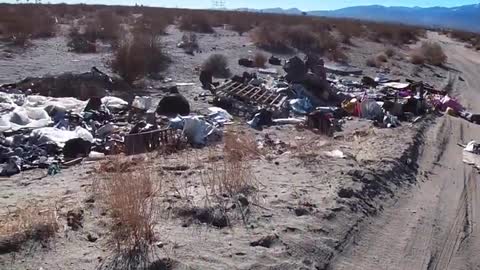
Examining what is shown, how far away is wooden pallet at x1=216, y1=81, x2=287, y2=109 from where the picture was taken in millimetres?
16484

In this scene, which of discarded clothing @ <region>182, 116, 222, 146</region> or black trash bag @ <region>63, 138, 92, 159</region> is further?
discarded clothing @ <region>182, 116, 222, 146</region>

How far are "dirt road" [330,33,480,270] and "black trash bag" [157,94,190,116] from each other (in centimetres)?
605

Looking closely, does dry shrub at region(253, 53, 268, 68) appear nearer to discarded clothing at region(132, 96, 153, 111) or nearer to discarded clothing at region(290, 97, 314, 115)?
discarded clothing at region(290, 97, 314, 115)

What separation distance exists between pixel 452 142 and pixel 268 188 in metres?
7.42

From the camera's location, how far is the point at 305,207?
7.24 m

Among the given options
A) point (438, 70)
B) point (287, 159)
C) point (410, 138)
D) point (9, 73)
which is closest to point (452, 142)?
point (410, 138)

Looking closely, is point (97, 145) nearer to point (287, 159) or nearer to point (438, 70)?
point (287, 159)

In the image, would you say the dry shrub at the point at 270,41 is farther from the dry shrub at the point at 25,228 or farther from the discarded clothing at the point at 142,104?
the dry shrub at the point at 25,228

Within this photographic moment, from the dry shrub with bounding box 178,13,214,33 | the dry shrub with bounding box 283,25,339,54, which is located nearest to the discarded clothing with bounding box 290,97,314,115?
the dry shrub with bounding box 283,25,339,54

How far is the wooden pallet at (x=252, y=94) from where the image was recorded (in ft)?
54.1

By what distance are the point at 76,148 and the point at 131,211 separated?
5430 mm

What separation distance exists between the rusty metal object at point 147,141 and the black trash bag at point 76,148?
2.49 feet

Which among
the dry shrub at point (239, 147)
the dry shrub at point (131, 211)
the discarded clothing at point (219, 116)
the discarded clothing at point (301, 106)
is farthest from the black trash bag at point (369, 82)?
the dry shrub at point (131, 211)

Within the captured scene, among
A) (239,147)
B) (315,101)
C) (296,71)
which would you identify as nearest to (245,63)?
(296,71)
